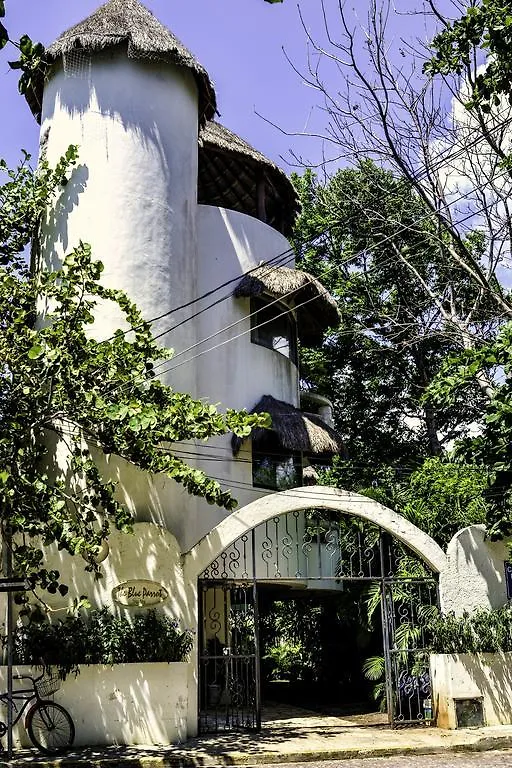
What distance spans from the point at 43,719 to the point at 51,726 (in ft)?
0.47

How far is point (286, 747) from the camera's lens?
1088cm

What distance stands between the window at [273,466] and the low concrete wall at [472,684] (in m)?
4.88

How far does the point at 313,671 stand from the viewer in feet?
68.8

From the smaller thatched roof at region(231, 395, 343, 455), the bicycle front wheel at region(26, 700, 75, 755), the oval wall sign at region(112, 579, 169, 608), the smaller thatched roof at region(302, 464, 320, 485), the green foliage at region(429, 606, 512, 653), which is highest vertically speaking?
the smaller thatched roof at region(231, 395, 343, 455)

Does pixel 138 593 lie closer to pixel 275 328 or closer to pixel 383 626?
pixel 383 626

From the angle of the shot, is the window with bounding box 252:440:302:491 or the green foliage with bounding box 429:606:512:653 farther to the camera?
the window with bounding box 252:440:302:491

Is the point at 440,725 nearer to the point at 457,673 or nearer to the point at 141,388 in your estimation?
the point at 457,673

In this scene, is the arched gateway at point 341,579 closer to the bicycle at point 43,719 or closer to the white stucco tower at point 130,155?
the bicycle at point 43,719

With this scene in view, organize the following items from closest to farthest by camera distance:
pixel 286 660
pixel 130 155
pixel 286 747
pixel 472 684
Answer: pixel 286 747
pixel 472 684
pixel 130 155
pixel 286 660

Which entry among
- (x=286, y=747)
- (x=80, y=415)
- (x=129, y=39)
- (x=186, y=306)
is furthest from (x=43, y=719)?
(x=129, y=39)

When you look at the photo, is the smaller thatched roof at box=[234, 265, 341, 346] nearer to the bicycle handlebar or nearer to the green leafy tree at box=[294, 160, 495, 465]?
the green leafy tree at box=[294, 160, 495, 465]

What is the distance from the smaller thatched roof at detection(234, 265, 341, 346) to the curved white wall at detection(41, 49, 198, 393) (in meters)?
1.83

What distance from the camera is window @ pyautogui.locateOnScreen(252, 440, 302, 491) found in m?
16.0

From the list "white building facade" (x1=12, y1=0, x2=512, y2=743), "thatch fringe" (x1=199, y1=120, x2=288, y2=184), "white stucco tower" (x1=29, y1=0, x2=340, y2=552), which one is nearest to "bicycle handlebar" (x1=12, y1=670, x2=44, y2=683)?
"white building facade" (x1=12, y1=0, x2=512, y2=743)
